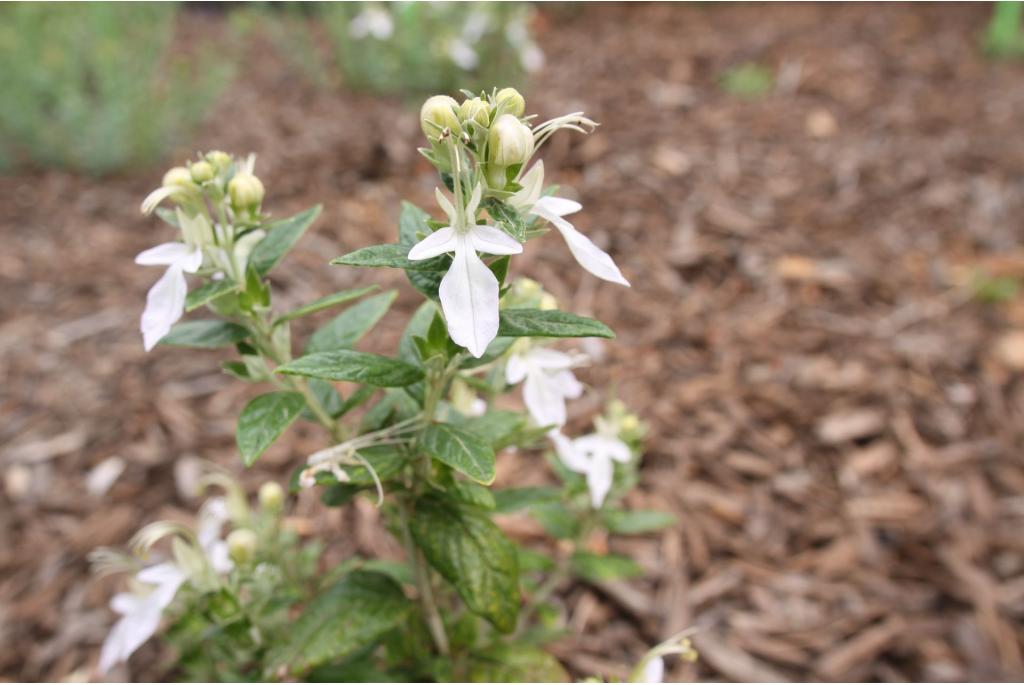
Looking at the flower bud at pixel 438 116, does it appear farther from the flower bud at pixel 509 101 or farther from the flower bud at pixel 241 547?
the flower bud at pixel 241 547

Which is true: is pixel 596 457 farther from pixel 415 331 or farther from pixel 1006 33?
pixel 1006 33

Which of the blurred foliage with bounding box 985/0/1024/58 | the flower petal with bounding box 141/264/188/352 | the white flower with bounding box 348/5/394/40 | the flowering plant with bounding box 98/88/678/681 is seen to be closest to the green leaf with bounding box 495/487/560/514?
the flowering plant with bounding box 98/88/678/681

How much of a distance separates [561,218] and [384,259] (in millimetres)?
231

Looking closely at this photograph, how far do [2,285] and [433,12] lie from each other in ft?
8.36

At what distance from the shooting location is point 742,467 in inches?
91.7

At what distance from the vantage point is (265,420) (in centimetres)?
103

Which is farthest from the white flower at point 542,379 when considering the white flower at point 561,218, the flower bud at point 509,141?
the flower bud at point 509,141

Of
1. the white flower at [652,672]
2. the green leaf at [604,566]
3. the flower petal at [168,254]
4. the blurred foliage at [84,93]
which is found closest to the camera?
the flower petal at [168,254]

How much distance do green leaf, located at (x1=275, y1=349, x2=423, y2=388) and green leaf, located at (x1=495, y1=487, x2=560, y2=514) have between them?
340mm

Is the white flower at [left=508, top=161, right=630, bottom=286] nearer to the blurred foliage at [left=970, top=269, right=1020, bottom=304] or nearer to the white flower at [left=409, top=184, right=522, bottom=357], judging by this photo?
the white flower at [left=409, top=184, right=522, bottom=357]

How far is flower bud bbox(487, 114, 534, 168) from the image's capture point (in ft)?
2.84

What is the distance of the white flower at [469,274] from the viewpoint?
0.83 metres

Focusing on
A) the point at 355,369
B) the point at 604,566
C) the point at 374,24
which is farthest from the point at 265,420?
the point at 374,24

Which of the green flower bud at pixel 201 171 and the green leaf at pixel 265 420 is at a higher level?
the green flower bud at pixel 201 171
